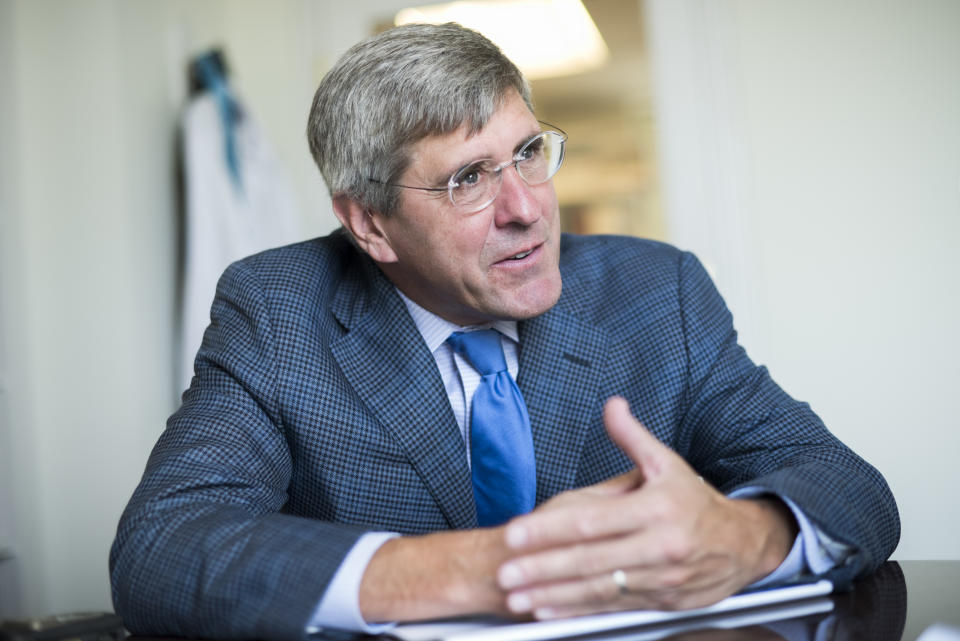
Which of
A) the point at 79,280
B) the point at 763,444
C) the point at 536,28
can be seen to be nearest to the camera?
the point at 763,444

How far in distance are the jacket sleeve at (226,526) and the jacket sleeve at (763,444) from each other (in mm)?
470

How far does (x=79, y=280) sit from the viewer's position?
7.97 feet

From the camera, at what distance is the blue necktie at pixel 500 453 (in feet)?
4.18

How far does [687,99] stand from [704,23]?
0.24m

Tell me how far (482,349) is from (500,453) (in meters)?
0.17

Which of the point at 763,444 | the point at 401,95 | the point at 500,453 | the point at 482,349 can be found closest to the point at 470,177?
the point at 401,95

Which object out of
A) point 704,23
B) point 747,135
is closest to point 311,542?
point 747,135

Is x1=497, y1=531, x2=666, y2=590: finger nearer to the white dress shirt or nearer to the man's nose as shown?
the white dress shirt

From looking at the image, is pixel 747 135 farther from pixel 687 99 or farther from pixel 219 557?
pixel 219 557

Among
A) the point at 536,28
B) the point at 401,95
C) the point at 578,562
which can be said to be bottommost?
the point at 578,562

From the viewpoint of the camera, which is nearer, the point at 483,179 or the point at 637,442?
the point at 637,442

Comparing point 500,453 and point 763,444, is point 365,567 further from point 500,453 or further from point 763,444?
point 763,444

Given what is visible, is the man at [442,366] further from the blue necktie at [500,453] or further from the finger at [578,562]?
the finger at [578,562]

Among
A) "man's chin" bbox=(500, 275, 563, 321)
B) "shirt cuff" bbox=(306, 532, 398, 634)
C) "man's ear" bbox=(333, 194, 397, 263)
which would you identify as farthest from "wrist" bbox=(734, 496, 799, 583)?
"man's ear" bbox=(333, 194, 397, 263)
